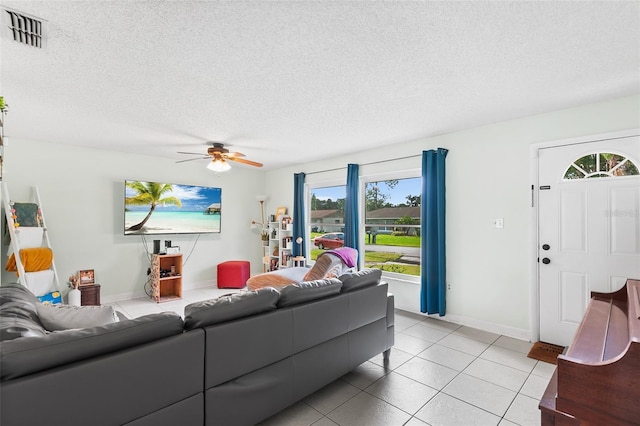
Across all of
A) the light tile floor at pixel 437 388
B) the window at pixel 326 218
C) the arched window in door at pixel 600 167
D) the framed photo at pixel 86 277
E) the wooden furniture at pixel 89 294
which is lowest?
the light tile floor at pixel 437 388

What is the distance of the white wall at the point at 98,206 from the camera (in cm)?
432

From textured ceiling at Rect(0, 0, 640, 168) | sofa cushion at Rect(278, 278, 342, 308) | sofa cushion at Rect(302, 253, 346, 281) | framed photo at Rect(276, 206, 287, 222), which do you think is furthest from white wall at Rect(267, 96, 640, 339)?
framed photo at Rect(276, 206, 287, 222)

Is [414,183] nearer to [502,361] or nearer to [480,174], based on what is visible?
[480,174]

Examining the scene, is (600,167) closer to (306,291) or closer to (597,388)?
(597,388)

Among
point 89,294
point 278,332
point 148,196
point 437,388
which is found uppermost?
point 148,196

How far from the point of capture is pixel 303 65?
2.26 meters

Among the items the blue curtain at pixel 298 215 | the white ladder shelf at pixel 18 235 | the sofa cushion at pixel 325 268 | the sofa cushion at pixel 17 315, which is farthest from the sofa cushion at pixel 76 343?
the blue curtain at pixel 298 215

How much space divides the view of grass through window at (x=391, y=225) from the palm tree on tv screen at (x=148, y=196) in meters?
3.19

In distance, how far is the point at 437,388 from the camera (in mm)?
2398

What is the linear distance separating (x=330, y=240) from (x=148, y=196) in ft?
11.1

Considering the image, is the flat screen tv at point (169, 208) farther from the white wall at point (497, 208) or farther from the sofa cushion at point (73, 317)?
the white wall at point (497, 208)

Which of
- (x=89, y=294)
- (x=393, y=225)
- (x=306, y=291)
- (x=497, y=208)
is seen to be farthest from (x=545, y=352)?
(x=89, y=294)

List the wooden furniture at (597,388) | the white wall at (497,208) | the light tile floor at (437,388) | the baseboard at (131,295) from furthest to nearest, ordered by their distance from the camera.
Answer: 1. the baseboard at (131,295)
2. the white wall at (497,208)
3. the light tile floor at (437,388)
4. the wooden furniture at (597,388)

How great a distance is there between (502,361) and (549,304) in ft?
3.08
